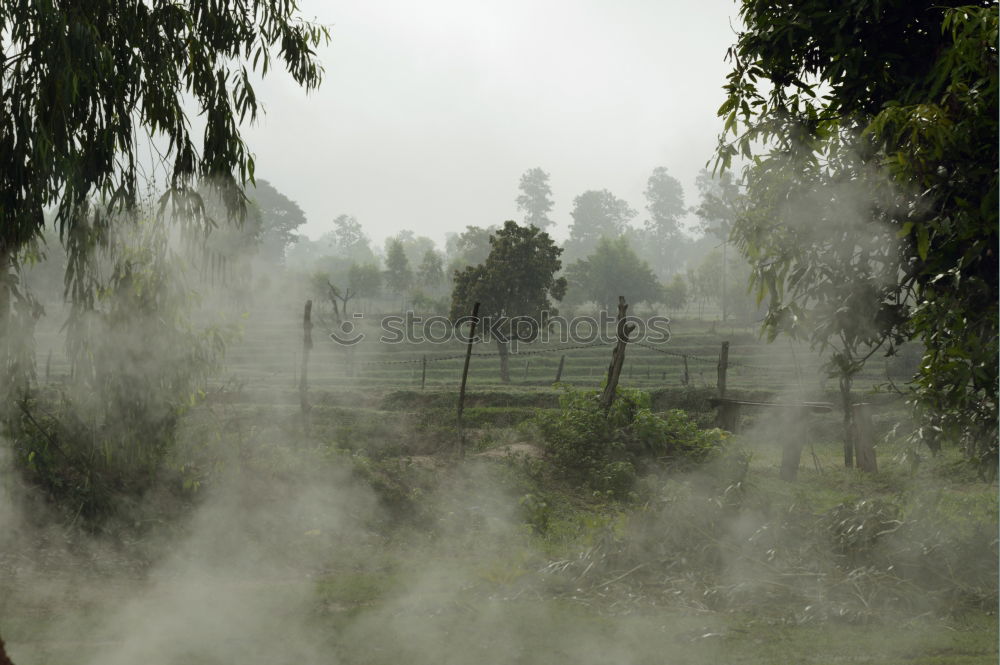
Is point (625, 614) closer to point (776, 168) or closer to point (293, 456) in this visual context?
point (776, 168)

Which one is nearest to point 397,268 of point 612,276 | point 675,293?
point 612,276

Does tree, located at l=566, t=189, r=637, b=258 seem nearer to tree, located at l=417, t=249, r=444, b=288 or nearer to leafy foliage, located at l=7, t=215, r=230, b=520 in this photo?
tree, located at l=417, t=249, r=444, b=288

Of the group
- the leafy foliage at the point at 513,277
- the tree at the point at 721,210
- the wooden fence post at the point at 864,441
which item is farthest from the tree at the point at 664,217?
the wooden fence post at the point at 864,441

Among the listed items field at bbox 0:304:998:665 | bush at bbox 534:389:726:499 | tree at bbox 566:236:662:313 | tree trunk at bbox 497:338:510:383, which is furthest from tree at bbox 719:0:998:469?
tree at bbox 566:236:662:313

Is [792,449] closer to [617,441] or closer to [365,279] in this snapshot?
[617,441]

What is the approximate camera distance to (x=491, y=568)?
615 centimetres

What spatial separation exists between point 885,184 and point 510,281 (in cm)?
2122

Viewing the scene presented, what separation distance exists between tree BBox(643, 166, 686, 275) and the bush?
60094 mm

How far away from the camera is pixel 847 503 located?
6422 millimetres

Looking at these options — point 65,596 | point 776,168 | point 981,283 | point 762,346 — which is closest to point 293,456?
point 65,596

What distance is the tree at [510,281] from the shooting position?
2525 cm

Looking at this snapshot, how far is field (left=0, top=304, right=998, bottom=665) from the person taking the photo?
16.0 ft

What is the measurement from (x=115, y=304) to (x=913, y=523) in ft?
19.8

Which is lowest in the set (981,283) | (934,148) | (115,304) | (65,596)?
(65,596)
